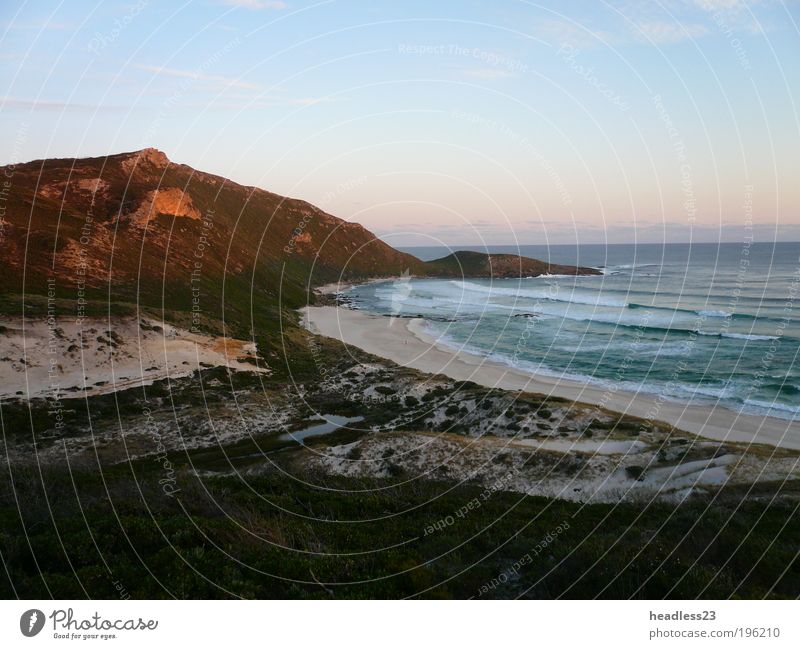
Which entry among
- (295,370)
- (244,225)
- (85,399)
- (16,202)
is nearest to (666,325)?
(295,370)

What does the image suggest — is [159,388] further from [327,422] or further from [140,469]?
[140,469]

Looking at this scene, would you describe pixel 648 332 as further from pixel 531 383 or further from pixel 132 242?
pixel 132 242

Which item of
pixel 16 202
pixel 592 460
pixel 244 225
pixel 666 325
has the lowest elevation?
pixel 592 460

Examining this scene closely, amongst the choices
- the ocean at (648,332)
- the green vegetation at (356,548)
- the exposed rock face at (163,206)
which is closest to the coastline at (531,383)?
the ocean at (648,332)

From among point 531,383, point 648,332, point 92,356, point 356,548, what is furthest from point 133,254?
point 648,332

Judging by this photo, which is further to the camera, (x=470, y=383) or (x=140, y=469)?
(x=470, y=383)

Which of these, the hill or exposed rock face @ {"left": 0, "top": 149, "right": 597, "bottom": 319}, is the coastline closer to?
the hill

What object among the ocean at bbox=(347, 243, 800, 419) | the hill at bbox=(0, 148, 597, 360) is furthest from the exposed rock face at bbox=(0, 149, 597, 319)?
the ocean at bbox=(347, 243, 800, 419)
